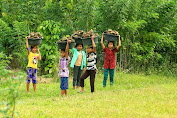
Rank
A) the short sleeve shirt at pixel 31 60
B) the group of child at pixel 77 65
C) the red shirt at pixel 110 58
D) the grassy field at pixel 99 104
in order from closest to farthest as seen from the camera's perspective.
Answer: the grassy field at pixel 99 104, the group of child at pixel 77 65, the short sleeve shirt at pixel 31 60, the red shirt at pixel 110 58

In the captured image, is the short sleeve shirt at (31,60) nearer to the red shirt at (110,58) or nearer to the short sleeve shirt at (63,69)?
the short sleeve shirt at (63,69)

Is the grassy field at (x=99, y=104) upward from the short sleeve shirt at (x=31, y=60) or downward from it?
downward

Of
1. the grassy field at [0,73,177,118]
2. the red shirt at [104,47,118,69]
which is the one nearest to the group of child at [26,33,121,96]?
the red shirt at [104,47,118,69]

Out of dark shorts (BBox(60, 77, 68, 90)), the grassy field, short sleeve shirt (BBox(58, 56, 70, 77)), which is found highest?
short sleeve shirt (BBox(58, 56, 70, 77))

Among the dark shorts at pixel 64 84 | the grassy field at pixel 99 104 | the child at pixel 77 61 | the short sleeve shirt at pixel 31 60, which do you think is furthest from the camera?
the child at pixel 77 61

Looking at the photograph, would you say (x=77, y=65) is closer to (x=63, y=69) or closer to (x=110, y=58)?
(x=110, y=58)

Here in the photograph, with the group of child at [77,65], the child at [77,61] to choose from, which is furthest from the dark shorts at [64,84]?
the child at [77,61]

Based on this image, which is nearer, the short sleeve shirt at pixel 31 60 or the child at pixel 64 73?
the child at pixel 64 73

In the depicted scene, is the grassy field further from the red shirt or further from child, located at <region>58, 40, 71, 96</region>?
the red shirt

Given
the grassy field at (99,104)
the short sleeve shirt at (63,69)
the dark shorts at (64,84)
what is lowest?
the grassy field at (99,104)

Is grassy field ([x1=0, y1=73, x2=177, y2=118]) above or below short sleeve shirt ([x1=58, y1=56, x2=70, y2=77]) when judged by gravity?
below

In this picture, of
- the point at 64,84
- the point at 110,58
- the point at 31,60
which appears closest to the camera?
the point at 64,84

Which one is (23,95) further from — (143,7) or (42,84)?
(143,7)

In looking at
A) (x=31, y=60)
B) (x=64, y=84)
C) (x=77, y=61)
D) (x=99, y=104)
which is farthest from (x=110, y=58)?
(x=99, y=104)
